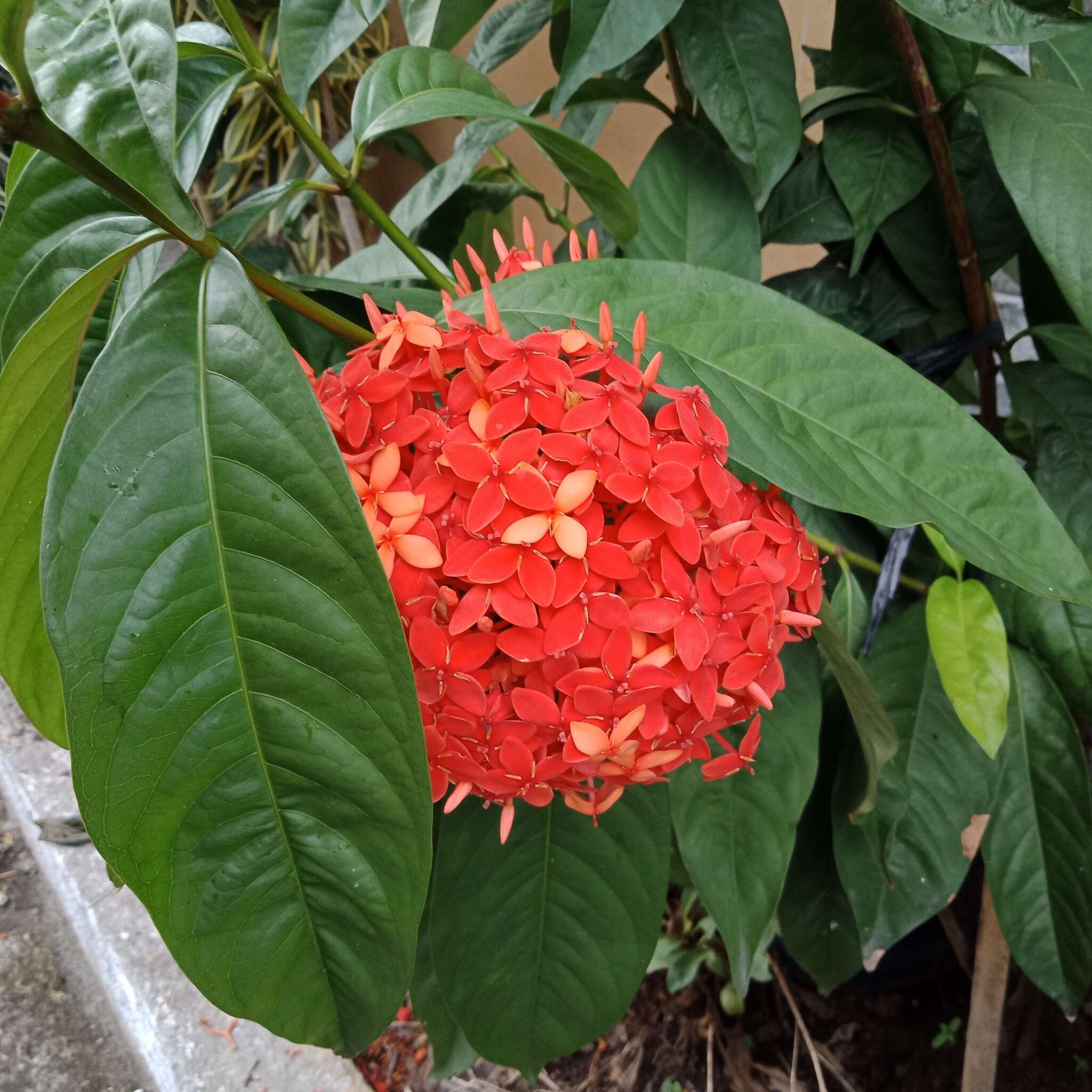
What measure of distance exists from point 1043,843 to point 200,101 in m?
0.84

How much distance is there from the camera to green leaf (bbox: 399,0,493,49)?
591mm

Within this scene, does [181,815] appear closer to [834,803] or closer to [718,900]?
[718,900]

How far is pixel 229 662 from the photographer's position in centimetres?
32

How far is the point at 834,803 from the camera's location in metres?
0.69

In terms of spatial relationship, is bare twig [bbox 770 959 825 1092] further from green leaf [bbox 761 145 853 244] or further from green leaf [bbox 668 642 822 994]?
green leaf [bbox 761 145 853 244]

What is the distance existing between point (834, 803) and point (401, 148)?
0.88 m

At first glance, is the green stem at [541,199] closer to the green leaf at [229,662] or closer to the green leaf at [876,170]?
the green leaf at [876,170]

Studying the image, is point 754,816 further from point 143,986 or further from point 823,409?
point 143,986

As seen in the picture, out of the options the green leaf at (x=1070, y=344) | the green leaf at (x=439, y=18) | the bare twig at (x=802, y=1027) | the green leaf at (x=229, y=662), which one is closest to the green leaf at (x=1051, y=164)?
the green leaf at (x=1070, y=344)

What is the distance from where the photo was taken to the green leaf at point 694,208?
654 millimetres

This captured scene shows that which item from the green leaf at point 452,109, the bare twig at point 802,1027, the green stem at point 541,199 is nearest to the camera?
the green leaf at point 452,109

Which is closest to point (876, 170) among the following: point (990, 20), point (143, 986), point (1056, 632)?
point (990, 20)

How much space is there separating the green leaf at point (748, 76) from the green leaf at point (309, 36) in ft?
0.79

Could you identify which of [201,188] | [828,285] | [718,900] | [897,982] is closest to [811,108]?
[828,285]
